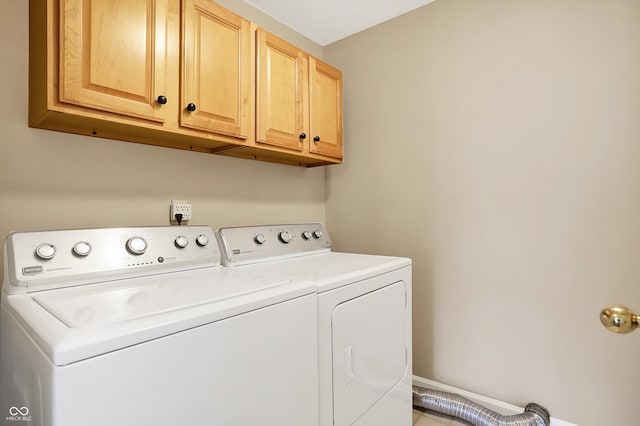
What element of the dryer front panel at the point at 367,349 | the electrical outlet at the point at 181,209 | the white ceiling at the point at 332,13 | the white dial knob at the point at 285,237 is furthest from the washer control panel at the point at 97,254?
the white ceiling at the point at 332,13

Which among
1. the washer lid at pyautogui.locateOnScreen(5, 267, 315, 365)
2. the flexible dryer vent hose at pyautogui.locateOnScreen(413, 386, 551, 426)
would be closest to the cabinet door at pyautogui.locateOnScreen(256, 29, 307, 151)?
the washer lid at pyautogui.locateOnScreen(5, 267, 315, 365)

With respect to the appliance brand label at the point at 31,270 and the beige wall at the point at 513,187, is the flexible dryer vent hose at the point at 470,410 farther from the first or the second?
the appliance brand label at the point at 31,270

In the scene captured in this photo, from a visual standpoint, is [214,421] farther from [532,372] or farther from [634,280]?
[634,280]

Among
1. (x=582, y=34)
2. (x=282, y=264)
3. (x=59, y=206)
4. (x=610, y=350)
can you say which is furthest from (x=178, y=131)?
(x=610, y=350)

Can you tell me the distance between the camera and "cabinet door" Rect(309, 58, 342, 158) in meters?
1.99

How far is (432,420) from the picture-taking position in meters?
1.87

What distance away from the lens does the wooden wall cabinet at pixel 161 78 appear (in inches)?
43.9

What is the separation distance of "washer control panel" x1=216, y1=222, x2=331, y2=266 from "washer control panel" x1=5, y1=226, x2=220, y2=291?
0.10 m

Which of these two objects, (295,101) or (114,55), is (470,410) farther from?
(114,55)

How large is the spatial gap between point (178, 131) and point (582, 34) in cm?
190

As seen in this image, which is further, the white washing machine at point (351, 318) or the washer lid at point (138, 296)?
the white washing machine at point (351, 318)

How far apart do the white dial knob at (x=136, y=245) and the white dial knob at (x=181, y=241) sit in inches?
4.8

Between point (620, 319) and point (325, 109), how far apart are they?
5.56 ft

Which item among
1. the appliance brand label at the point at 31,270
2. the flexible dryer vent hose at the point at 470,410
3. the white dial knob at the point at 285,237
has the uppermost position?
the white dial knob at the point at 285,237
